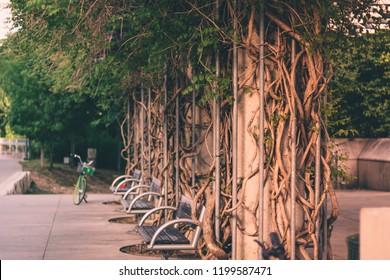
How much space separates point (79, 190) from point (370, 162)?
7.65 m

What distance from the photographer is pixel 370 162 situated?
23.5 meters

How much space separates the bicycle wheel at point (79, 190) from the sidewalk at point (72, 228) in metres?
0.17

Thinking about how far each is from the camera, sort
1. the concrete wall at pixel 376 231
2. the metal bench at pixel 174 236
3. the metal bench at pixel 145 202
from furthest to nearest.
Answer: the metal bench at pixel 145 202 → the metal bench at pixel 174 236 → the concrete wall at pixel 376 231

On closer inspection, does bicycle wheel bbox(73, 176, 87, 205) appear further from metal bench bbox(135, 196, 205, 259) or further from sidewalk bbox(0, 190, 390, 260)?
metal bench bbox(135, 196, 205, 259)

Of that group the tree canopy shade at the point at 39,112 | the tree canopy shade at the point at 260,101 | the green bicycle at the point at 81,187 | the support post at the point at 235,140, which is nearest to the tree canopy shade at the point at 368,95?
the green bicycle at the point at 81,187

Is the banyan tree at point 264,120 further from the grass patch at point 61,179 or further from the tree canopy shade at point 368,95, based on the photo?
the grass patch at point 61,179

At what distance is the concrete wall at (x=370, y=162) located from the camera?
2283 centimetres

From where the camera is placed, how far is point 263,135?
8.88 meters

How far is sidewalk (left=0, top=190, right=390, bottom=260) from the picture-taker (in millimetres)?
12336

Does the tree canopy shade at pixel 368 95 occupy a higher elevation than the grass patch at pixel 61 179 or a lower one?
higher

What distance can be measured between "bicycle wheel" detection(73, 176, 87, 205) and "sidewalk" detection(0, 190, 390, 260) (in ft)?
0.55

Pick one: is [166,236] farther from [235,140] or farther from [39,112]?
[39,112]

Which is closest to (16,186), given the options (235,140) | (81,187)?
(81,187)

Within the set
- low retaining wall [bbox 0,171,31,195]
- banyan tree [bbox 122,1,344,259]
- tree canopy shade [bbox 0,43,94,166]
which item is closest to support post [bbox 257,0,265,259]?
banyan tree [bbox 122,1,344,259]
